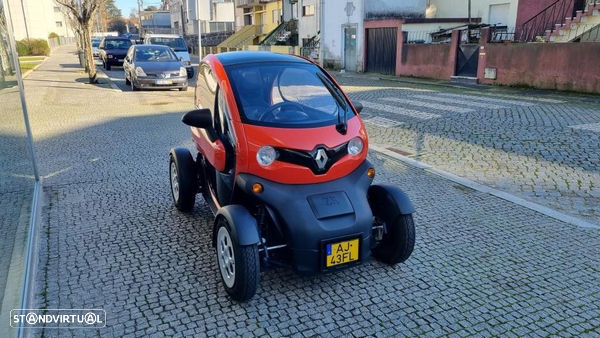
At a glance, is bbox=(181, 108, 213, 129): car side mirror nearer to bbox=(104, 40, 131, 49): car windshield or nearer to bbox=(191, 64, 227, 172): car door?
bbox=(191, 64, 227, 172): car door

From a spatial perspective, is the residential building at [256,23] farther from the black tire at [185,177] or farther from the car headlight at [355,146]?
the car headlight at [355,146]

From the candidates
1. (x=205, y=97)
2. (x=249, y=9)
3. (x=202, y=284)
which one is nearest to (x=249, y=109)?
(x=205, y=97)

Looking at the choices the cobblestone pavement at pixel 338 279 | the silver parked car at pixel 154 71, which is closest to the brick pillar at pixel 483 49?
the silver parked car at pixel 154 71

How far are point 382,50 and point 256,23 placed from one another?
2594 centimetres

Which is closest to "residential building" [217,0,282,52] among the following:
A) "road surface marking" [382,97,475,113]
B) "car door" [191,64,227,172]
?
"road surface marking" [382,97,475,113]

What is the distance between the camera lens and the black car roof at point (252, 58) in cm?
402

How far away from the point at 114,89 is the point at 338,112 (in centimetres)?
1457

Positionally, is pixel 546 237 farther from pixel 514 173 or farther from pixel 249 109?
pixel 249 109

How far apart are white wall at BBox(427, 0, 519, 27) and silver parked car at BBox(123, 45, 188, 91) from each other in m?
14.6

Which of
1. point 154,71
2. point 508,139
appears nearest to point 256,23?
point 154,71

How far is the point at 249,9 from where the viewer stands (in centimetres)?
4719

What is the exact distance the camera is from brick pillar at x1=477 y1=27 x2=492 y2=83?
52.5ft

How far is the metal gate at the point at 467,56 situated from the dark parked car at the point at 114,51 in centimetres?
1807

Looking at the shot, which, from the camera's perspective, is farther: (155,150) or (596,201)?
(155,150)
